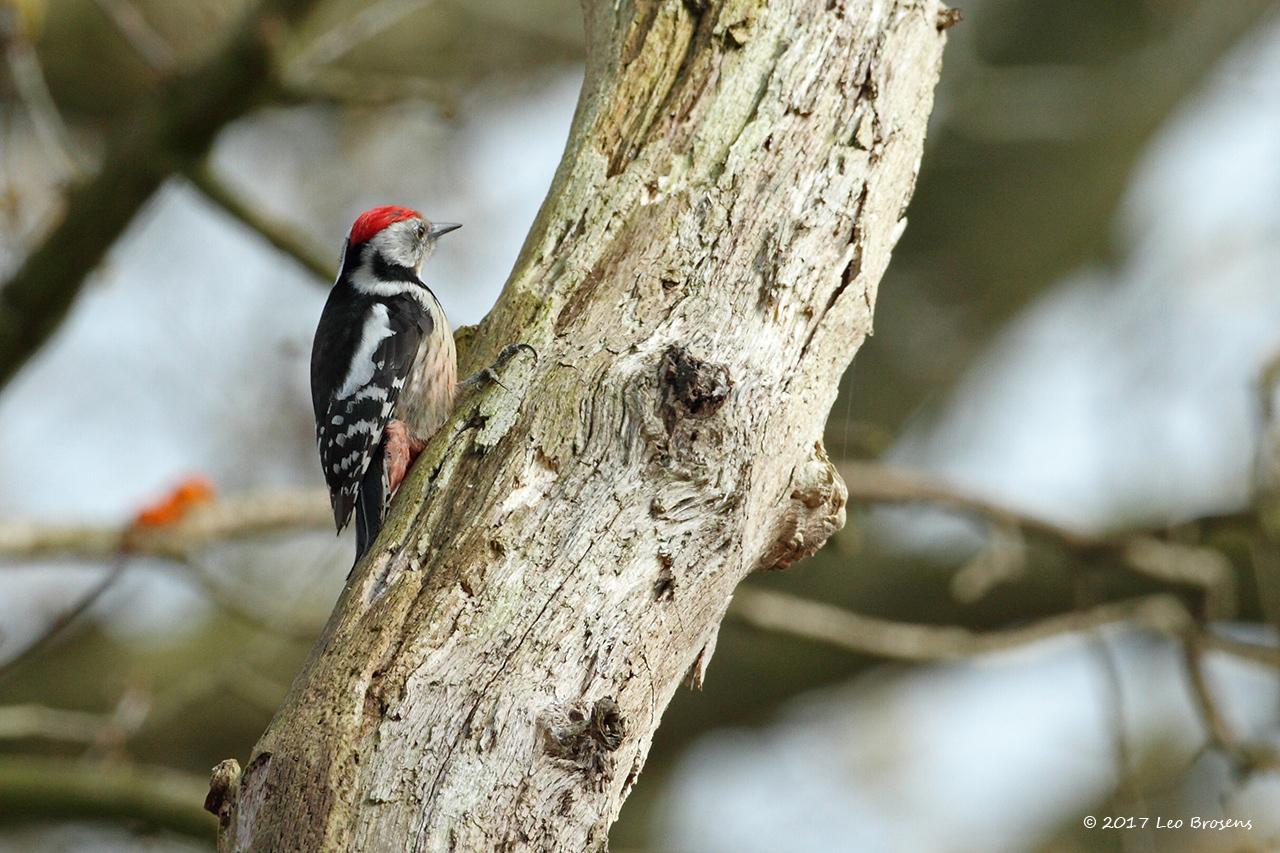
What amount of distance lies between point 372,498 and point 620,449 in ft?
5.30

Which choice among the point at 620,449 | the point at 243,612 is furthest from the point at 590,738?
the point at 243,612

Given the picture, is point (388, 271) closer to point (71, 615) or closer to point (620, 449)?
point (71, 615)

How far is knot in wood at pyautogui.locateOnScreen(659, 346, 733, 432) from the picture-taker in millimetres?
2475

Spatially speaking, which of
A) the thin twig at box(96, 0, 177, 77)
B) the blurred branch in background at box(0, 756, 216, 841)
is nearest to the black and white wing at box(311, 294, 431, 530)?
the thin twig at box(96, 0, 177, 77)

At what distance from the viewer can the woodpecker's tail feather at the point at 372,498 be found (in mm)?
3760

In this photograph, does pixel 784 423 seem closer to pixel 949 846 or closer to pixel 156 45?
pixel 156 45

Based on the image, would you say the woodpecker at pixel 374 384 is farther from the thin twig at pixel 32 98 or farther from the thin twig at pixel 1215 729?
the thin twig at pixel 1215 729

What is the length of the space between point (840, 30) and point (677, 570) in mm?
1395

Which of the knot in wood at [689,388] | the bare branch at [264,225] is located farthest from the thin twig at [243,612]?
the knot in wood at [689,388]

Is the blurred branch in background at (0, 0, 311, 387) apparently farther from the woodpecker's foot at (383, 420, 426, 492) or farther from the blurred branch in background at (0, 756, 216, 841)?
the blurred branch in background at (0, 756, 216, 841)

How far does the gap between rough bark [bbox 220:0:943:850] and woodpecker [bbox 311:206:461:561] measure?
3.18 feet

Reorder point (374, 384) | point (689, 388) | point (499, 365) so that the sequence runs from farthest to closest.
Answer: point (374, 384) < point (499, 365) < point (689, 388)

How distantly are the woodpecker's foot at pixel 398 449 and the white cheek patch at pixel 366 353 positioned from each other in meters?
0.22

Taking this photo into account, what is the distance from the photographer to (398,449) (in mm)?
3975
